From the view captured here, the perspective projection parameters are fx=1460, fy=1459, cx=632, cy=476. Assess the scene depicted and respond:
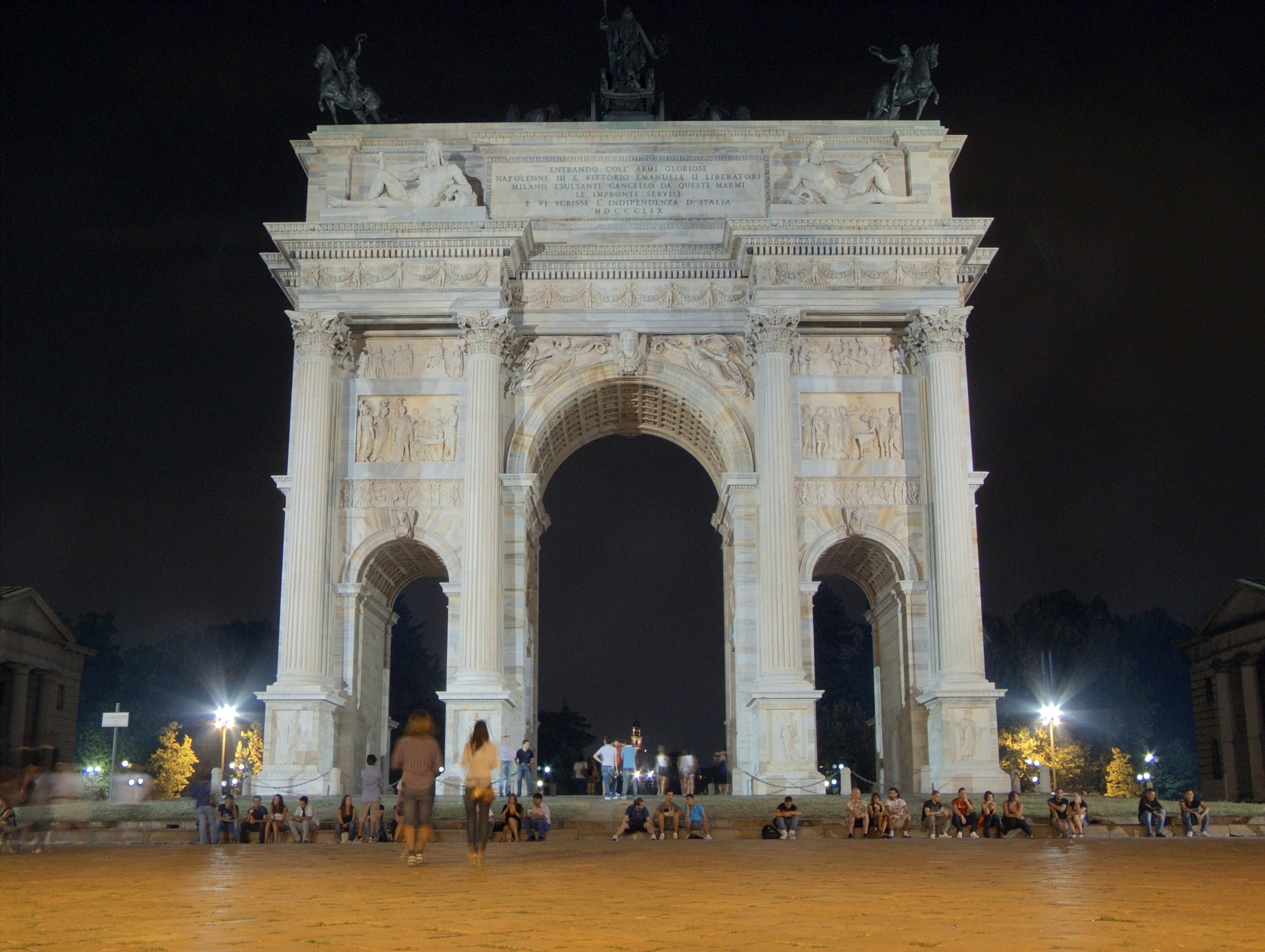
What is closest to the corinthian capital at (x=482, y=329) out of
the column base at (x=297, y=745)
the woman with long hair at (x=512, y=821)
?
the column base at (x=297, y=745)

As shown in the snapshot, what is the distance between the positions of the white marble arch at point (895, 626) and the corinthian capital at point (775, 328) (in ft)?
15.4

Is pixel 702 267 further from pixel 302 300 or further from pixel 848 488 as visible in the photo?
pixel 302 300

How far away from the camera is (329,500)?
35.8 m

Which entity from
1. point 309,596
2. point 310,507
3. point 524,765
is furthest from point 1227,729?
point 310,507

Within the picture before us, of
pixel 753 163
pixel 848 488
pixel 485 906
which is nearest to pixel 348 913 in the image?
pixel 485 906

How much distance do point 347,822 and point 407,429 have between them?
43.9ft

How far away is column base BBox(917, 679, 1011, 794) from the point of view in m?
33.1

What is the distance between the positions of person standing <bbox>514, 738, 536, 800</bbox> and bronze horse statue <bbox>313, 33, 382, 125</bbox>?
17716 mm

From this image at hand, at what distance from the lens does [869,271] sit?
120ft

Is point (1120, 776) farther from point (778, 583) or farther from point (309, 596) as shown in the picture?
point (309, 596)

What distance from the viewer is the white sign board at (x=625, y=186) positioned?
38031 mm

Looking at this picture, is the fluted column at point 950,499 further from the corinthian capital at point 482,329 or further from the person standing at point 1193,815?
the corinthian capital at point 482,329

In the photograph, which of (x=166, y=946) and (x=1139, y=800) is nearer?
(x=166, y=946)

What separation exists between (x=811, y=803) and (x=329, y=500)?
14.2 metres
